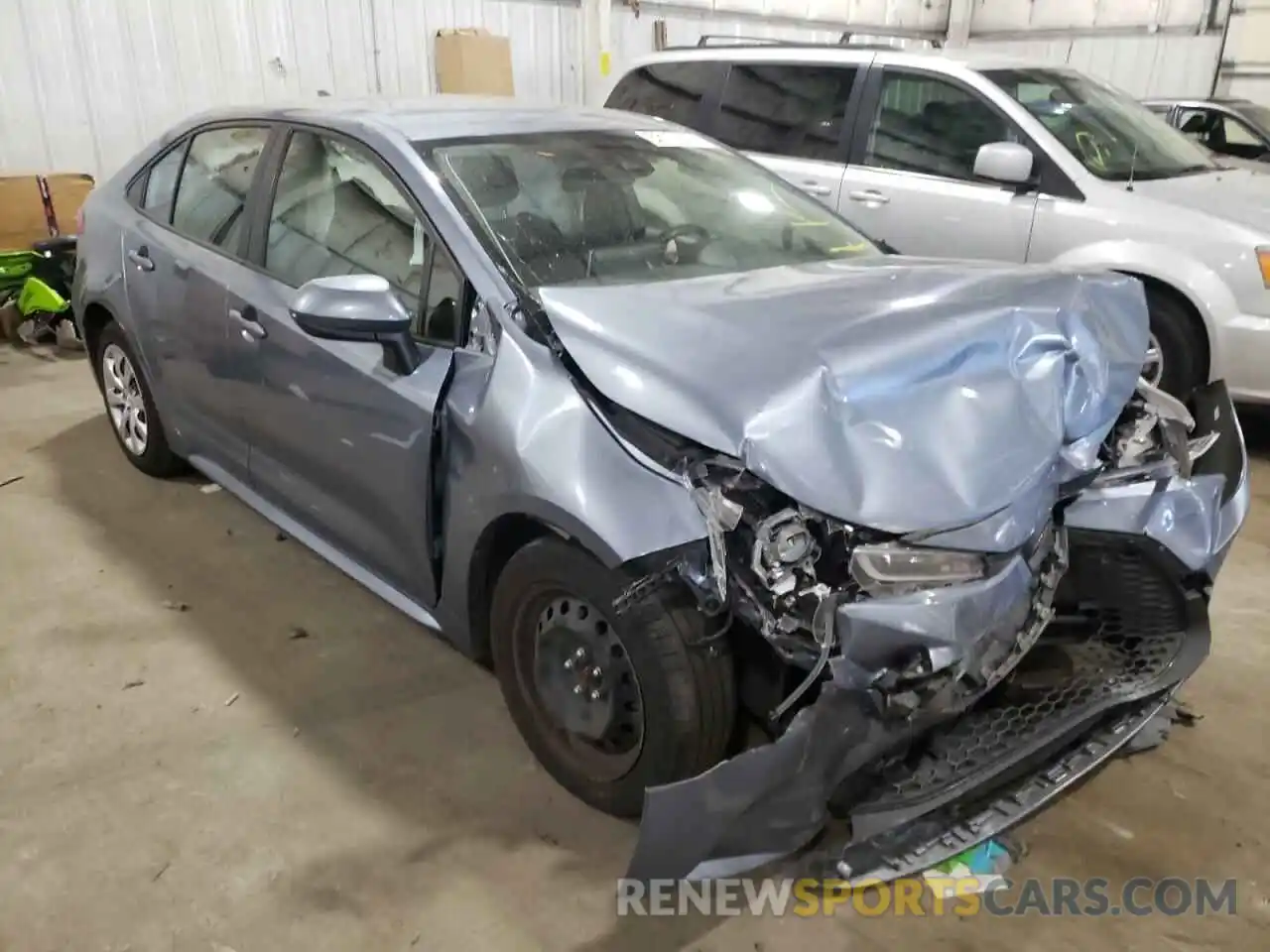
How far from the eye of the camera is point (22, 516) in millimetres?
3850

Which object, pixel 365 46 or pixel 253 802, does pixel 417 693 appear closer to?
pixel 253 802

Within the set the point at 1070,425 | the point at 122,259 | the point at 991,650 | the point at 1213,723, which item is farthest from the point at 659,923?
the point at 122,259

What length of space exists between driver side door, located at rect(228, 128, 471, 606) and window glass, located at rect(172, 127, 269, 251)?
226 millimetres

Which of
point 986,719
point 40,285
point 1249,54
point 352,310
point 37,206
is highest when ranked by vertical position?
point 1249,54

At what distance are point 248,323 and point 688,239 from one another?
4.31 feet

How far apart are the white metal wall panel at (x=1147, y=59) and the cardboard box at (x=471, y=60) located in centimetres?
550

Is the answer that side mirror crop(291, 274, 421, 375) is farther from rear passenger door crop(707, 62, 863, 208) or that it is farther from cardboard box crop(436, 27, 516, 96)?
cardboard box crop(436, 27, 516, 96)

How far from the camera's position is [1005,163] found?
14.6 feet

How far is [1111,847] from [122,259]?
370 centimetres

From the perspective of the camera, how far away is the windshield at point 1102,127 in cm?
467

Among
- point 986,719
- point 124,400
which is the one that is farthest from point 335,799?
point 124,400

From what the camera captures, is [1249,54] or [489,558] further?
[1249,54]

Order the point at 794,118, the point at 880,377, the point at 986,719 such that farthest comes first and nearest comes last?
the point at 794,118
the point at 986,719
the point at 880,377

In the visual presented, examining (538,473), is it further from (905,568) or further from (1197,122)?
(1197,122)
